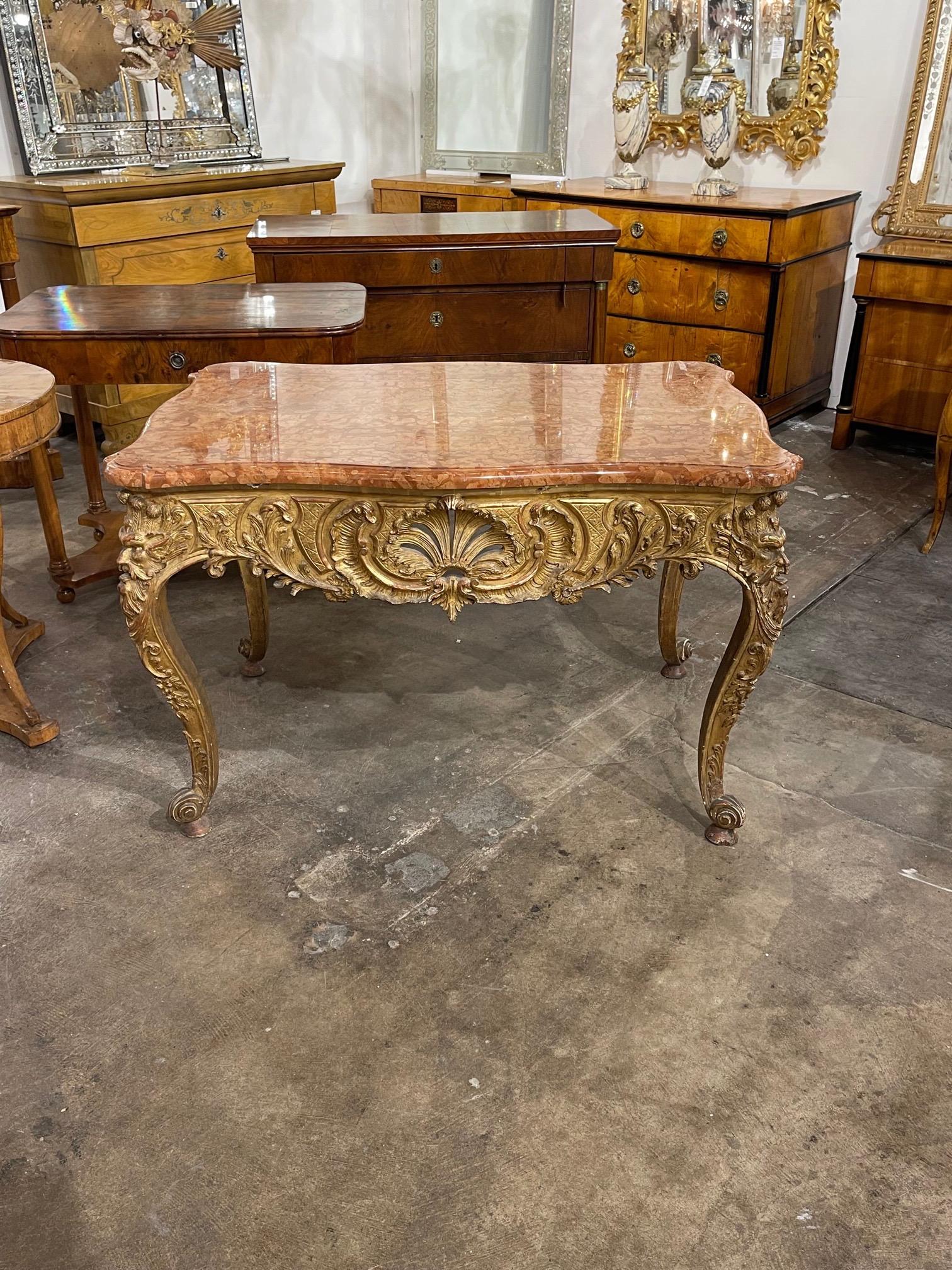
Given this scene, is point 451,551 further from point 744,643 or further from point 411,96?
point 411,96

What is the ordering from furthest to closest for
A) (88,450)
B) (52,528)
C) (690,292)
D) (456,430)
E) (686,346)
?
(686,346) < (690,292) < (88,450) < (52,528) < (456,430)

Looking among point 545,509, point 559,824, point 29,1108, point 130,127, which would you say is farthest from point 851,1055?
point 130,127

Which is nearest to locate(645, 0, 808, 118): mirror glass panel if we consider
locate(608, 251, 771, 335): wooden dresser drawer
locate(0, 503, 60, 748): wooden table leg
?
locate(608, 251, 771, 335): wooden dresser drawer

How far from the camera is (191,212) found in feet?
16.0

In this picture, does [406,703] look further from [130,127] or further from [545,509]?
[130,127]

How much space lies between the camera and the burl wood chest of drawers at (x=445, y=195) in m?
5.72

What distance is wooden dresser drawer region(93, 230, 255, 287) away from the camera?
4.65 meters

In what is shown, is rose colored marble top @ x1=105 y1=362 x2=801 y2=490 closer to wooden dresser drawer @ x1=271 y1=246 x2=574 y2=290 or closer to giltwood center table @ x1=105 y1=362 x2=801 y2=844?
giltwood center table @ x1=105 y1=362 x2=801 y2=844

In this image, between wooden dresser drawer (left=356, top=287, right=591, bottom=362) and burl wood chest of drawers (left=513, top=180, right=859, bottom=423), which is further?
burl wood chest of drawers (left=513, top=180, right=859, bottom=423)

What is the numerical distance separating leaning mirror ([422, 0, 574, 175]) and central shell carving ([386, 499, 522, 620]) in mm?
4811

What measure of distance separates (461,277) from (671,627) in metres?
1.71

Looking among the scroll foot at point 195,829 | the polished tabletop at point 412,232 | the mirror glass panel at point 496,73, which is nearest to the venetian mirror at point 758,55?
the mirror glass panel at point 496,73

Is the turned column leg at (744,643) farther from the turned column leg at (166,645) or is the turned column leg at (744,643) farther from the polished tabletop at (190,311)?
the polished tabletop at (190,311)

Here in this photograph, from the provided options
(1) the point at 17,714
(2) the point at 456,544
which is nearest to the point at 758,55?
(2) the point at 456,544
